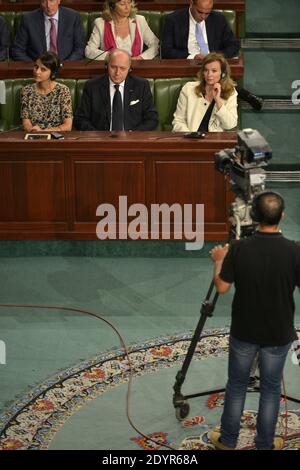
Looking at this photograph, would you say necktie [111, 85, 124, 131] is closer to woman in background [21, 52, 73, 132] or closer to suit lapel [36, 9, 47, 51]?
woman in background [21, 52, 73, 132]

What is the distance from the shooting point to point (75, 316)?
18.8 ft

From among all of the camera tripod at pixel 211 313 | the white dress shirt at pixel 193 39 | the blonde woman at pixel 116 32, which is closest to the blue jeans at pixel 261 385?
the camera tripod at pixel 211 313

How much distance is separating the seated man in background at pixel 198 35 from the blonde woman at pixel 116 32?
0.22 m

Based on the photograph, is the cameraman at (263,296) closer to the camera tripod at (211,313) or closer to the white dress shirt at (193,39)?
the camera tripod at (211,313)

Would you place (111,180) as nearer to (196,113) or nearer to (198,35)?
(196,113)

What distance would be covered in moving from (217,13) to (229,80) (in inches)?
54.4

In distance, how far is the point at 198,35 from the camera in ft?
25.9

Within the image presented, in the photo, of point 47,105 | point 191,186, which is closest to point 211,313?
point 191,186

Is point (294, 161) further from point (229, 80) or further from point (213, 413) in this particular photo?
point (213, 413)

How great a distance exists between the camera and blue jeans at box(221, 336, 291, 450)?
12.8ft

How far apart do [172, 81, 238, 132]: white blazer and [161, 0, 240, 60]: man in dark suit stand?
0.99 m

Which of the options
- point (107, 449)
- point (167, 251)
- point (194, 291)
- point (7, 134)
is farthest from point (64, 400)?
point (7, 134)

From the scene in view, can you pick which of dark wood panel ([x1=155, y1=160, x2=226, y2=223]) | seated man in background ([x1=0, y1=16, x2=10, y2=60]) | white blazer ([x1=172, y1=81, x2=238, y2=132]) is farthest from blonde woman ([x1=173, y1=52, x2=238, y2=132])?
seated man in background ([x1=0, y1=16, x2=10, y2=60])

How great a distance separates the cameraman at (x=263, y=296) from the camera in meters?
3.74
